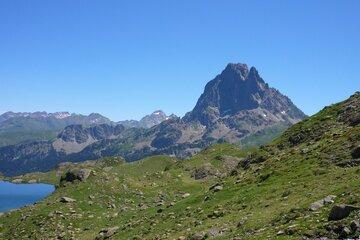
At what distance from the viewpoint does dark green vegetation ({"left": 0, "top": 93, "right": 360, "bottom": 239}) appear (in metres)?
27.5

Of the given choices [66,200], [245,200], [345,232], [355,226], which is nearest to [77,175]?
[66,200]

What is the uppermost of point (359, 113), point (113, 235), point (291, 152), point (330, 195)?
point (359, 113)

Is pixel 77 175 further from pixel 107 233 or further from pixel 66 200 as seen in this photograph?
pixel 107 233

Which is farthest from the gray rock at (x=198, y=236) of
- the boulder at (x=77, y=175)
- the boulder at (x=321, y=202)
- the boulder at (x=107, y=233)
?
the boulder at (x=77, y=175)

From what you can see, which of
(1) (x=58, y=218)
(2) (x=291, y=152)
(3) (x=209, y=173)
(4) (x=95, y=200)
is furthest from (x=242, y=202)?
(3) (x=209, y=173)

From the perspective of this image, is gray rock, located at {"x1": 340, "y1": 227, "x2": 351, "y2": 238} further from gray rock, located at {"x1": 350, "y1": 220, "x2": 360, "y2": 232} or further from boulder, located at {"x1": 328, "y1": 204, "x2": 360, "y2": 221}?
boulder, located at {"x1": 328, "y1": 204, "x2": 360, "y2": 221}

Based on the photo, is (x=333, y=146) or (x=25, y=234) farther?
(x=25, y=234)

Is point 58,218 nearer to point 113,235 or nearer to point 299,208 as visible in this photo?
point 113,235

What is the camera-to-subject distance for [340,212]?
76.4 ft

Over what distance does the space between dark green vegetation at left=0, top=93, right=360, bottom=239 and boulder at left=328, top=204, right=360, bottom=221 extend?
30cm

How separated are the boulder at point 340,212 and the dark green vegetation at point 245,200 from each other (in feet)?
1.00

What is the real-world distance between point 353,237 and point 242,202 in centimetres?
1789

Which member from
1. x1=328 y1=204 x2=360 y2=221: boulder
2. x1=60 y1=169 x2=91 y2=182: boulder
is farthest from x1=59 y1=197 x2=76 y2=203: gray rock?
x1=328 y1=204 x2=360 y2=221: boulder

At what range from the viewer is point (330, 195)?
2825 cm
